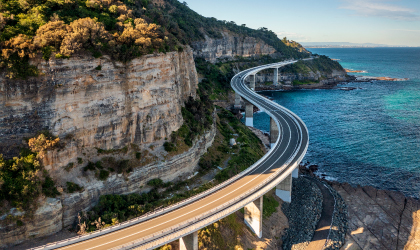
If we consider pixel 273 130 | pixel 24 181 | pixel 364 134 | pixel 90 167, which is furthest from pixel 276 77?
pixel 24 181

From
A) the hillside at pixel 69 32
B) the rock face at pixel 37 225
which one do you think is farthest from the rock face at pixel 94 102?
the rock face at pixel 37 225

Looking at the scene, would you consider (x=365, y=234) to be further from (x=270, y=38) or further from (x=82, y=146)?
(x=270, y=38)

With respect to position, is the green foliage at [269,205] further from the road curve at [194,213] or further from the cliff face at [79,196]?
the cliff face at [79,196]

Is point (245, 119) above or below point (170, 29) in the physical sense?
below

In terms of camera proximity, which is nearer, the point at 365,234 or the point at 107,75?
the point at 107,75

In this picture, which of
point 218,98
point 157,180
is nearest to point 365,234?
point 157,180

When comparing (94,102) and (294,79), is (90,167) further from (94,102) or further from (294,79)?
(294,79)
